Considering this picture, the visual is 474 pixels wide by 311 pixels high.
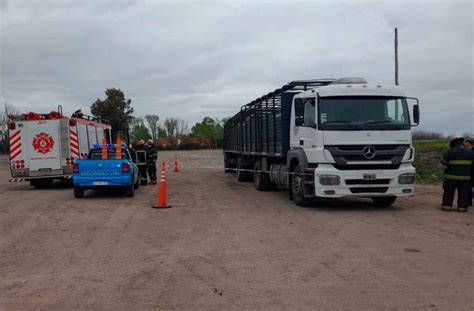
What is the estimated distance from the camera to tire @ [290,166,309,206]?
12.4 meters

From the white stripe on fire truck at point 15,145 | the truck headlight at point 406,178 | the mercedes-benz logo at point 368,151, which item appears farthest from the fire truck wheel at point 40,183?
the truck headlight at point 406,178

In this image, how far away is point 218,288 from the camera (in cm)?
572

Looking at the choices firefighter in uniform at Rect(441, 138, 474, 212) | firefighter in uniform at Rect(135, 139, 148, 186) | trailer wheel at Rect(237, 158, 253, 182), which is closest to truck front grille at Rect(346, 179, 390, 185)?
firefighter in uniform at Rect(441, 138, 474, 212)

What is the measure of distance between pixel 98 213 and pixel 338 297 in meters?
7.93

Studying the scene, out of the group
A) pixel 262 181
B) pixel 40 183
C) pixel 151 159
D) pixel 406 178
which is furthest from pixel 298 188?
pixel 40 183

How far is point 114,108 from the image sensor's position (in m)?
76.2

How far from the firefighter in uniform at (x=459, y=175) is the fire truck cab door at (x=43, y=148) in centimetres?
1394

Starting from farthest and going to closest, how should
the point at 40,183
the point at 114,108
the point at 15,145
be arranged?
1. the point at 114,108
2. the point at 40,183
3. the point at 15,145

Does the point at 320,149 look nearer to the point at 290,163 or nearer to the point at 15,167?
the point at 290,163

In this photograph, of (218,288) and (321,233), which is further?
(321,233)

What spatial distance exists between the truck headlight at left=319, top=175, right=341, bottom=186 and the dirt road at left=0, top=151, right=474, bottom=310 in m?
0.72

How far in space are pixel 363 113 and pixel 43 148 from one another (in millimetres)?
12706

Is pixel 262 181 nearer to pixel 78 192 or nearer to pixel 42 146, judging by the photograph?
pixel 78 192

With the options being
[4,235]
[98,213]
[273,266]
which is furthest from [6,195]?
[273,266]
